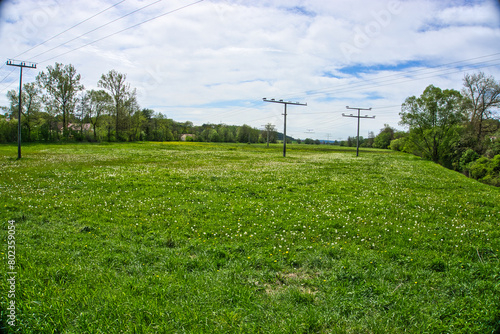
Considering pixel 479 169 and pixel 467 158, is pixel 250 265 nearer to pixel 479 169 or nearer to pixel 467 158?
pixel 479 169

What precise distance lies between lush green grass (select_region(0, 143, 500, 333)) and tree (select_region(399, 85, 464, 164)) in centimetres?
5538

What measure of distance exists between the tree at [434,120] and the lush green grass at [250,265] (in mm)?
55381

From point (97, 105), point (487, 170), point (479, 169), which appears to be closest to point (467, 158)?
point (479, 169)

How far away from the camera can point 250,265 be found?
5.97m

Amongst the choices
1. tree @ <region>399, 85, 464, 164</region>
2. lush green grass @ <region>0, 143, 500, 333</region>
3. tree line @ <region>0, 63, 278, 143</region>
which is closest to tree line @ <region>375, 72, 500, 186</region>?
tree @ <region>399, 85, 464, 164</region>

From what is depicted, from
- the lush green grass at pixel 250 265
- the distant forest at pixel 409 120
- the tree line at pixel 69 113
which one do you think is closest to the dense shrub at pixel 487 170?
the distant forest at pixel 409 120

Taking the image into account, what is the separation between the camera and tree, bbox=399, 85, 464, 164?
54.5 m

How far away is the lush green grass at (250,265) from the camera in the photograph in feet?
13.3

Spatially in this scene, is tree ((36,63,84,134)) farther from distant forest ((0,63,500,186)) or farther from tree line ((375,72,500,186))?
tree line ((375,72,500,186))

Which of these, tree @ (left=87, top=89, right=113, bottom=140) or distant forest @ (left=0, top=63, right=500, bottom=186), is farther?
tree @ (left=87, top=89, right=113, bottom=140)

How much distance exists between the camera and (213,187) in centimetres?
1474

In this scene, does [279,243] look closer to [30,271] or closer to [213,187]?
[30,271]

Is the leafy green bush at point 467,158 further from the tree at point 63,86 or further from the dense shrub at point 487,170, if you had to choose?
the tree at point 63,86

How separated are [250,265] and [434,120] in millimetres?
66387
